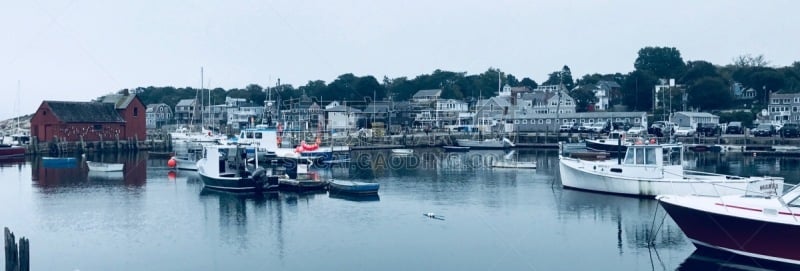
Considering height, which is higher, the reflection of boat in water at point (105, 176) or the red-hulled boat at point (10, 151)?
the red-hulled boat at point (10, 151)

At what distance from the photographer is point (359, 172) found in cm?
4175

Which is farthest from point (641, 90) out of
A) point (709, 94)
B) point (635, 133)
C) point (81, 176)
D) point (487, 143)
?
point (81, 176)

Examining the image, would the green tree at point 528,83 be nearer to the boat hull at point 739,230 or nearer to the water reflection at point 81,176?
the water reflection at point 81,176

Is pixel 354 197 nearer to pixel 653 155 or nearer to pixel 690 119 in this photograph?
pixel 653 155

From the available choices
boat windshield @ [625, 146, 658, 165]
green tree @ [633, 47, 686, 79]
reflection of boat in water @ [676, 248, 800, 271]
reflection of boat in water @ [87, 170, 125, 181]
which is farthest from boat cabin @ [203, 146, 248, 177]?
green tree @ [633, 47, 686, 79]

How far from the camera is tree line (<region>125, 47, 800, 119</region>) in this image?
84312mm

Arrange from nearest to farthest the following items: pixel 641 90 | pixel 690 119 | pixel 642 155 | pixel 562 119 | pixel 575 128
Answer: pixel 642 155, pixel 690 119, pixel 575 128, pixel 562 119, pixel 641 90

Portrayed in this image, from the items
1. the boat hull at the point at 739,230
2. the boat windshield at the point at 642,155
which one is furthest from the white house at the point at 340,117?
the boat hull at the point at 739,230

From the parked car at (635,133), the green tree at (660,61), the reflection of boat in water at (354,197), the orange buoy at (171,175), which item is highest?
the green tree at (660,61)

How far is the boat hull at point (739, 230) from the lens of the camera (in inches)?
651

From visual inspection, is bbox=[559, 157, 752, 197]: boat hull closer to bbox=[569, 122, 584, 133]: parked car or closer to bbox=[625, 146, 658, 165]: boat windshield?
bbox=[625, 146, 658, 165]: boat windshield

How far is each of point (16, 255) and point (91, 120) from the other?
162 feet

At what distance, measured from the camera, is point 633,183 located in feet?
93.7

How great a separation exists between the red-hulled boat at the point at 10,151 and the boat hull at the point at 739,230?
1944 inches
